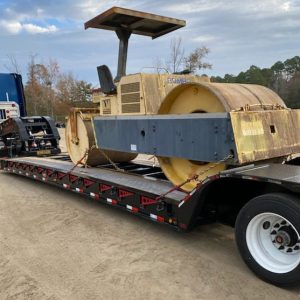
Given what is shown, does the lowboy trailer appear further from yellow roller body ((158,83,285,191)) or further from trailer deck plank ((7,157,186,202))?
yellow roller body ((158,83,285,191))

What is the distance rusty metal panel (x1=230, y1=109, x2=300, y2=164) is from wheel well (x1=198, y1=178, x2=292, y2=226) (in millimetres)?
273

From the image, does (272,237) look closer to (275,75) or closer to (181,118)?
(181,118)

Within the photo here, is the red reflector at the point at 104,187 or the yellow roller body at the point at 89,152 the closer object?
the red reflector at the point at 104,187

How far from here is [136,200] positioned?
5.48m

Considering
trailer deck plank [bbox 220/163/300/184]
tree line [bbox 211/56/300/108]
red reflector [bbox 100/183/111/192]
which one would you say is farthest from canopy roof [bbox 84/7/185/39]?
tree line [bbox 211/56/300/108]

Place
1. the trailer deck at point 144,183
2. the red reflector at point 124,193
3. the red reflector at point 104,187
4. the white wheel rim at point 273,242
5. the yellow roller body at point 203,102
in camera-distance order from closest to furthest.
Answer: the white wheel rim at point 273,242 < the trailer deck at point 144,183 < the yellow roller body at point 203,102 < the red reflector at point 124,193 < the red reflector at point 104,187

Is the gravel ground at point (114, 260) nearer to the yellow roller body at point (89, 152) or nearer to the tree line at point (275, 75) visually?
the yellow roller body at point (89, 152)

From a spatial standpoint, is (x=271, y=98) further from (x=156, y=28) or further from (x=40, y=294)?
(x=40, y=294)

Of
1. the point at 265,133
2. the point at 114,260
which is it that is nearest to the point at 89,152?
the point at 114,260

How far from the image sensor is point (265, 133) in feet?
14.9

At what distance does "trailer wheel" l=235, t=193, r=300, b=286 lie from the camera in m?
3.50

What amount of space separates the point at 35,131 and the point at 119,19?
17.6 feet

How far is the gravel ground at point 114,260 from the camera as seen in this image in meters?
3.73

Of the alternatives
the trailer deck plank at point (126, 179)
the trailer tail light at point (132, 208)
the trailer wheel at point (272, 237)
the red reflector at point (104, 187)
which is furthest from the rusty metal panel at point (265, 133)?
the red reflector at point (104, 187)
